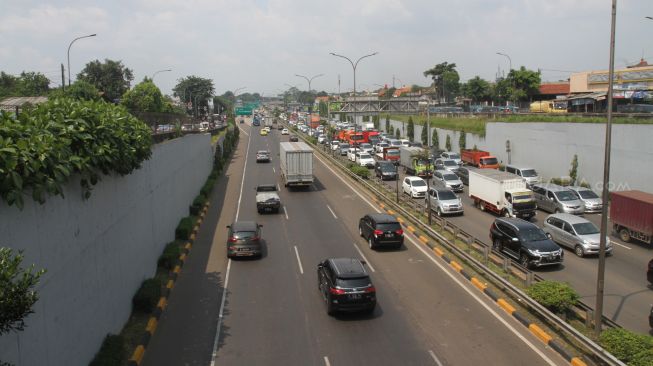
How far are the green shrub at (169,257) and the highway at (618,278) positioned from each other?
14.0 metres

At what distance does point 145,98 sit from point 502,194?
59.4m

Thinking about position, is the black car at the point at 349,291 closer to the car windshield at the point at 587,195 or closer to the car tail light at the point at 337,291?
the car tail light at the point at 337,291

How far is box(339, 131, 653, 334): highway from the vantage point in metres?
16.3

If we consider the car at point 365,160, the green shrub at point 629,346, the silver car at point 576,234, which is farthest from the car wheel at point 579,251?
the car at point 365,160

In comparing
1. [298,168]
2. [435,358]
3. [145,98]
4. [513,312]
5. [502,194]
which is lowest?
[435,358]

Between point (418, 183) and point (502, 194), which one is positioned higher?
point (502, 194)

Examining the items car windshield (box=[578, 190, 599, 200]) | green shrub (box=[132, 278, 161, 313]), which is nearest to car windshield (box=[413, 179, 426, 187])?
car windshield (box=[578, 190, 599, 200])

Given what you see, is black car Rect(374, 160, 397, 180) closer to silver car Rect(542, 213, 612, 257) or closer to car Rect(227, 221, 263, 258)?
silver car Rect(542, 213, 612, 257)

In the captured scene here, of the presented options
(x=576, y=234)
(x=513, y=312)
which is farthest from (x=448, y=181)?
(x=513, y=312)

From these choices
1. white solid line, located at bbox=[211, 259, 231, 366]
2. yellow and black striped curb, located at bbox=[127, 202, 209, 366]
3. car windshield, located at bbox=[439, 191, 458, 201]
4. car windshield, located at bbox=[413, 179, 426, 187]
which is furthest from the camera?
car windshield, located at bbox=[413, 179, 426, 187]

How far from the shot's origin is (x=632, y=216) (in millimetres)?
24922

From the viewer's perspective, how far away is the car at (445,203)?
1222 inches

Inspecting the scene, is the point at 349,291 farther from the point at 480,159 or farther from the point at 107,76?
the point at 107,76

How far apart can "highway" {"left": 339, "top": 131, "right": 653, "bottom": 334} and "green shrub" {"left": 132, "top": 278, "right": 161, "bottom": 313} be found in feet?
43.2
